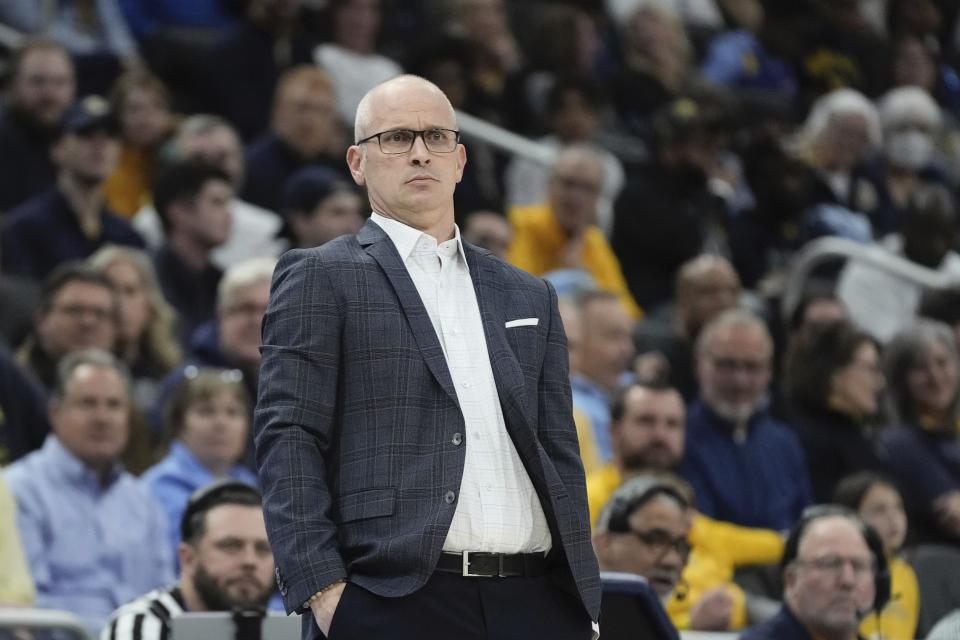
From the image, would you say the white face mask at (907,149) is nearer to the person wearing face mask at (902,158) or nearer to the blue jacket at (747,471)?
the person wearing face mask at (902,158)

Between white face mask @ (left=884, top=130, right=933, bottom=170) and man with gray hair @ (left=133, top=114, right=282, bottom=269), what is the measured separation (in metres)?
4.49

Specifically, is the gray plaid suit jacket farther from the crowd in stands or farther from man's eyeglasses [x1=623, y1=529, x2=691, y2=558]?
man's eyeglasses [x1=623, y1=529, x2=691, y2=558]

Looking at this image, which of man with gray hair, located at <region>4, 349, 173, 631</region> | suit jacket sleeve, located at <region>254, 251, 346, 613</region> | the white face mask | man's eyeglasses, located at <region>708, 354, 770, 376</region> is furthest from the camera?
the white face mask

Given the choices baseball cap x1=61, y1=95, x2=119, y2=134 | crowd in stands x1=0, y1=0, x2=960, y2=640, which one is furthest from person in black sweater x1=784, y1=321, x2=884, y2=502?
baseball cap x1=61, y1=95, x2=119, y2=134

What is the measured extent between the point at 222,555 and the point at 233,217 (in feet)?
10.6

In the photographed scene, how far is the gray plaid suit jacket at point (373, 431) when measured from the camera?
8.91ft

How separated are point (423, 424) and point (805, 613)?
222cm

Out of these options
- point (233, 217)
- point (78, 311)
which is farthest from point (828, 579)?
point (233, 217)

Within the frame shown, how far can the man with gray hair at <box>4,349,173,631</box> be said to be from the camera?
5.30m

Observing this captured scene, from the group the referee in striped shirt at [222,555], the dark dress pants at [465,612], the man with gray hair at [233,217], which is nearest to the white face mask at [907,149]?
the man with gray hair at [233,217]

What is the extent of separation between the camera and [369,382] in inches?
110

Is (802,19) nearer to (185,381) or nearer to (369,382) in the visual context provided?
(185,381)

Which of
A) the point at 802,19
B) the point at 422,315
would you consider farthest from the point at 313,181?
the point at 802,19

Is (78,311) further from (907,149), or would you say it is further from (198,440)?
(907,149)
